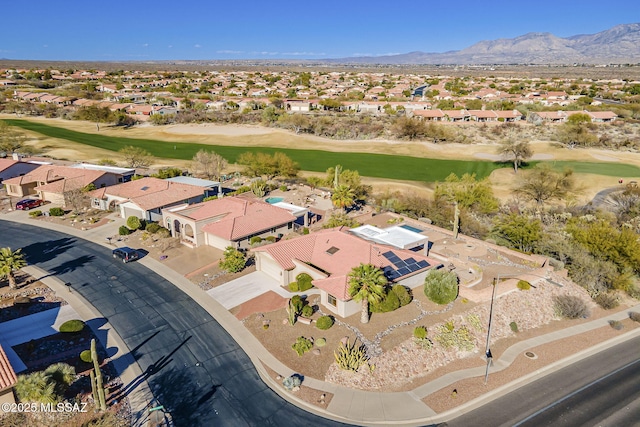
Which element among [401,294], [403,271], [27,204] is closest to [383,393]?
[401,294]

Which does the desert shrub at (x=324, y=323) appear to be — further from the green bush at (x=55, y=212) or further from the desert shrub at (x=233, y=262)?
the green bush at (x=55, y=212)

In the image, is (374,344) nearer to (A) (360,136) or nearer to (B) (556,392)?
(B) (556,392)

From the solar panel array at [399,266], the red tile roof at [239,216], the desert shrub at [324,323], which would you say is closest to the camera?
the desert shrub at [324,323]

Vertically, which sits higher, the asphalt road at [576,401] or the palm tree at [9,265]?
the palm tree at [9,265]

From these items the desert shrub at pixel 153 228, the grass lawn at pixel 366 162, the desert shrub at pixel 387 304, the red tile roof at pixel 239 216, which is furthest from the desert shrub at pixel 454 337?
the grass lawn at pixel 366 162

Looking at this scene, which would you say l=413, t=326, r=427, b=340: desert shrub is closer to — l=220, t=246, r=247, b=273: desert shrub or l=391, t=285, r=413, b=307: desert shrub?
l=391, t=285, r=413, b=307: desert shrub

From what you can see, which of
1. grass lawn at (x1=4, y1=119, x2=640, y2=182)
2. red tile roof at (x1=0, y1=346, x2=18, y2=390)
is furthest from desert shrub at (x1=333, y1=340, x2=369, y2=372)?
grass lawn at (x1=4, y1=119, x2=640, y2=182)
